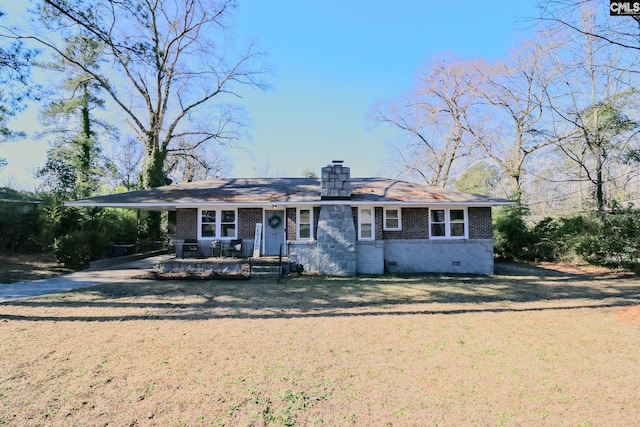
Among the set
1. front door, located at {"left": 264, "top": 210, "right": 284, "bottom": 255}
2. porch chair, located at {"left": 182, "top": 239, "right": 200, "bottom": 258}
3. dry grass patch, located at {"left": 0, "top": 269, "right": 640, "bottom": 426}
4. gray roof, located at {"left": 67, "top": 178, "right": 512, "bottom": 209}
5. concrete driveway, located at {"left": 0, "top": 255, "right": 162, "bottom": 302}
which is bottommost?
dry grass patch, located at {"left": 0, "top": 269, "right": 640, "bottom": 426}

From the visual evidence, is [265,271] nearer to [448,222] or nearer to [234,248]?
[234,248]

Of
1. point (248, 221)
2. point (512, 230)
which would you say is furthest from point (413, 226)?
point (512, 230)

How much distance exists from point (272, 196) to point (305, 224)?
1.90 meters

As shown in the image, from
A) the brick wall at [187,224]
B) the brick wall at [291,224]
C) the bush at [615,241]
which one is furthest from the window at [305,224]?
the bush at [615,241]

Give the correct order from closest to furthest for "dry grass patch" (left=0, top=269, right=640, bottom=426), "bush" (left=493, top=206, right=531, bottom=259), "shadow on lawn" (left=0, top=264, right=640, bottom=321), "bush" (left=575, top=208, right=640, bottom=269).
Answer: "dry grass patch" (left=0, top=269, right=640, bottom=426), "shadow on lawn" (left=0, top=264, right=640, bottom=321), "bush" (left=575, top=208, right=640, bottom=269), "bush" (left=493, top=206, right=531, bottom=259)

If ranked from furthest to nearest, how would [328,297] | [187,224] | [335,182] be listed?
[187,224], [335,182], [328,297]

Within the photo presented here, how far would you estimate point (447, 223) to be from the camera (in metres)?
14.7

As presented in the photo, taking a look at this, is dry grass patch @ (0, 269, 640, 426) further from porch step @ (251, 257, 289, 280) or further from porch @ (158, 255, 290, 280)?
porch @ (158, 255, 290, 280)

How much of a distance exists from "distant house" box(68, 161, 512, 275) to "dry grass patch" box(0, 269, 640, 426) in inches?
187

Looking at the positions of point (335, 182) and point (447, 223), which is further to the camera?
point (447, 223)

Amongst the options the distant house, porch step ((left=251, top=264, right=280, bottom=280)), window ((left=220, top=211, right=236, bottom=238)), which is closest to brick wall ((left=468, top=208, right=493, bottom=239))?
the distant house

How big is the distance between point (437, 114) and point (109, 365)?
30251 mm

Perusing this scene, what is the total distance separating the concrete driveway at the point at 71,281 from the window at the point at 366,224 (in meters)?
8.68

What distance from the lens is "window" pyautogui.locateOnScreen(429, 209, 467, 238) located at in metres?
14.7
